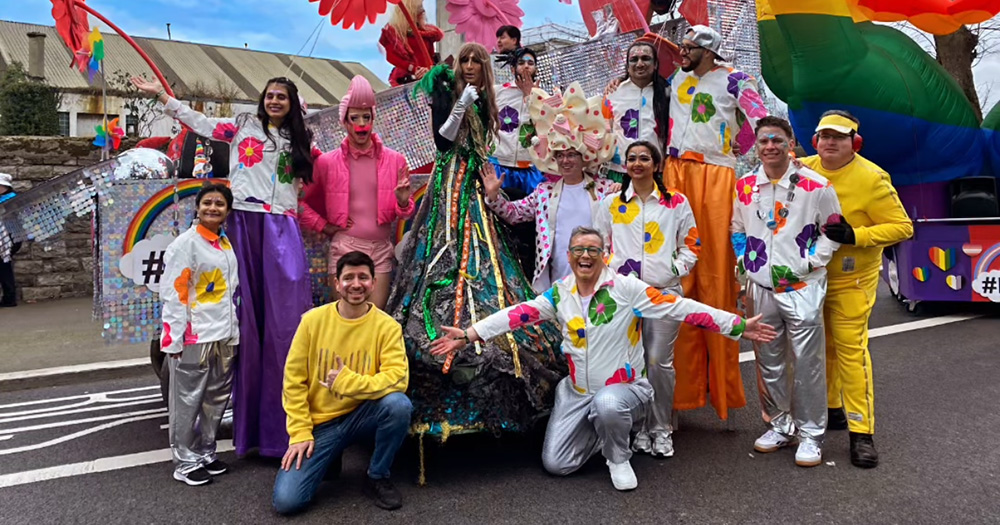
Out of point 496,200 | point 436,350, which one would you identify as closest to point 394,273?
point 496,200

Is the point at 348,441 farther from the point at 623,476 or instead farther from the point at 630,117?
the point at 630,117

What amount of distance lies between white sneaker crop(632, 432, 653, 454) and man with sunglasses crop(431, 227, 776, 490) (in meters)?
0.33

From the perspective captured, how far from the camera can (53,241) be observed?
26.6ft

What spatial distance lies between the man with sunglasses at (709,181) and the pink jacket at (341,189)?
54.9 inches

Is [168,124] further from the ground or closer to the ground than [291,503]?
further from the ground

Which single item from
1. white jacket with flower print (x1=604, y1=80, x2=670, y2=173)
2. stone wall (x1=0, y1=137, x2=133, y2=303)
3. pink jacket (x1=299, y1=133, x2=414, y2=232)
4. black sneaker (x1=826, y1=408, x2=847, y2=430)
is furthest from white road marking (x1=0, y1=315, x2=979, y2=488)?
stone wall (x1=0, y1=137, x2=133, y2=303)

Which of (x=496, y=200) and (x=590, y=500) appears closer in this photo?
(x=590, y=500)

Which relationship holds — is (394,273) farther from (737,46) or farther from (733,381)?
(737,46)

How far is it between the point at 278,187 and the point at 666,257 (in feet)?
6.09

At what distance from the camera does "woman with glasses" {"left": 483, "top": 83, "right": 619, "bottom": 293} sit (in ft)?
11.7

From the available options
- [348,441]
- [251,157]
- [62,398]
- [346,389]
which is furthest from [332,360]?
[62,398]

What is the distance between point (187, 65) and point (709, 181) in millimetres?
24333

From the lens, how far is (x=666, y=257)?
3.41m

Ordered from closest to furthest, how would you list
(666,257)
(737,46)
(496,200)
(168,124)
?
(666,257) < (496,200) < (737,46) < (168,124)
